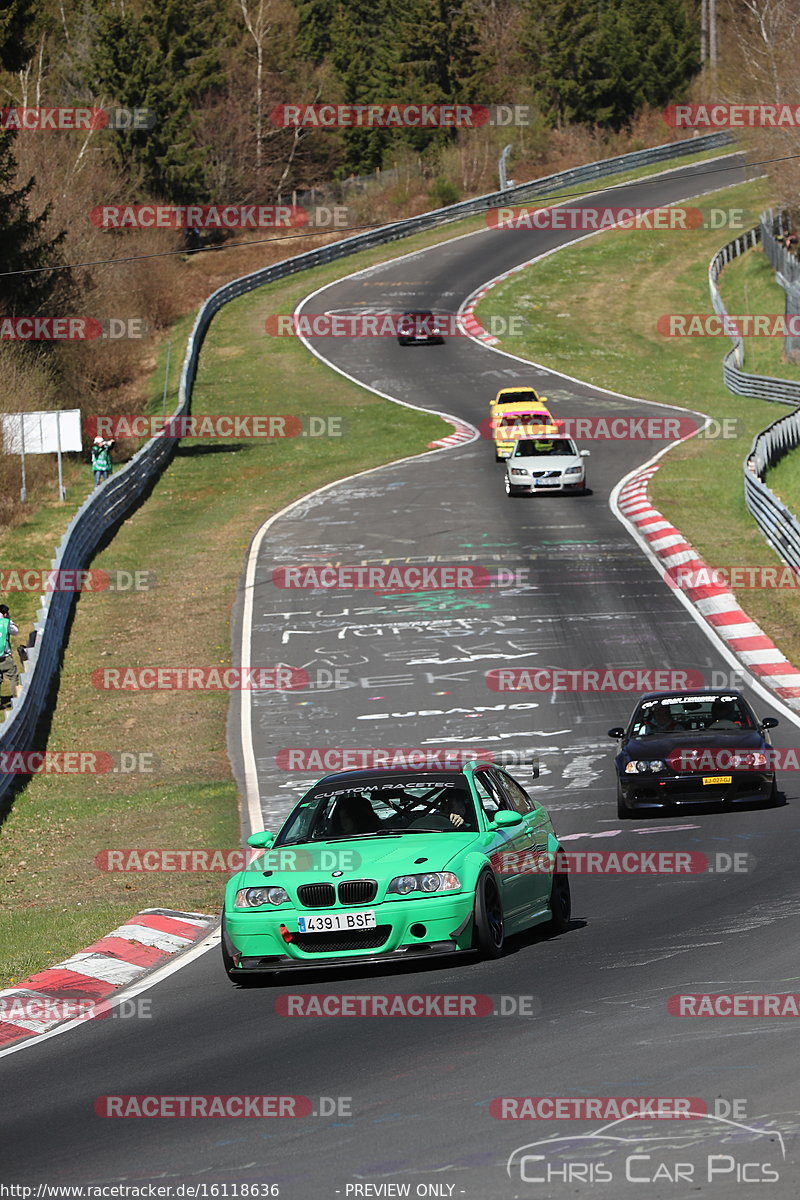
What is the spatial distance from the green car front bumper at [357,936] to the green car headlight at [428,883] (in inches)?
2.0

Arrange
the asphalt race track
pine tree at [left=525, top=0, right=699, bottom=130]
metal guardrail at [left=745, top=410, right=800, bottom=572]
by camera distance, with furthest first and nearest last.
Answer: pine tree at [left=525, top=0, right=699, bottom=130] → metal guardrail at [left=745, top=410, right=800, bottom=572] → the asphalt race track

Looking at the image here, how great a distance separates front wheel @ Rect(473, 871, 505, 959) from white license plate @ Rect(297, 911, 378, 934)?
2.23ft

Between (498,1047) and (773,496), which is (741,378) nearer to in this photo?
(773,496)

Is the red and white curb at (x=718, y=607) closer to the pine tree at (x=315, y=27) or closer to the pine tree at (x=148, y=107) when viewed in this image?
the pine tree at (x=148, y=107)

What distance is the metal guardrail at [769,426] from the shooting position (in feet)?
109

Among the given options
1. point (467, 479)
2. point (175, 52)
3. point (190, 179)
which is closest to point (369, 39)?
point (175, 52)

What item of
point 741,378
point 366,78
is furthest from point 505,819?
point 366,78

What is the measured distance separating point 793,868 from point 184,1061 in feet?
21.1

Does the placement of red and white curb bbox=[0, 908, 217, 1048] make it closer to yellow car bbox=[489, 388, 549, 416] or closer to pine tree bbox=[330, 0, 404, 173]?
yellow car bbox=[489, 388, 549, 416]

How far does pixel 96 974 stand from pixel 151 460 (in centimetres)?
3418

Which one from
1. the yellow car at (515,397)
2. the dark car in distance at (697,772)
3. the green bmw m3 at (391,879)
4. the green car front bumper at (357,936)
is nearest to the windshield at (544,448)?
the yellow car at (515,397)

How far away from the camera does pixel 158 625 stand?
31.0m

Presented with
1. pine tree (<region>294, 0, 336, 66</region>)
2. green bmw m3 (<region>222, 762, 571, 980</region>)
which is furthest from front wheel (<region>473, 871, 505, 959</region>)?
pine tree (<region>294, 0, 336, 66</region>)

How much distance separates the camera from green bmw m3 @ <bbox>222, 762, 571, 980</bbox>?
1079cm
